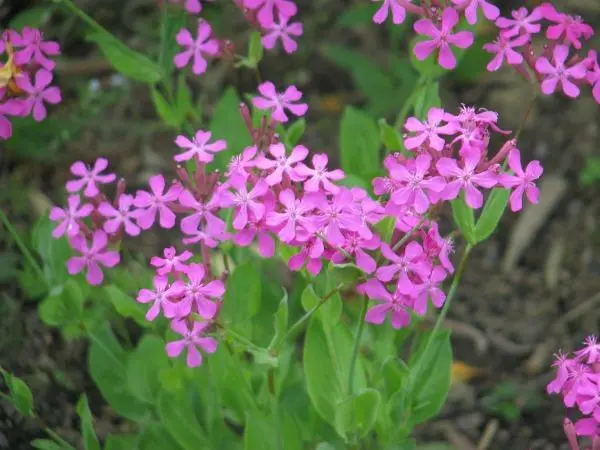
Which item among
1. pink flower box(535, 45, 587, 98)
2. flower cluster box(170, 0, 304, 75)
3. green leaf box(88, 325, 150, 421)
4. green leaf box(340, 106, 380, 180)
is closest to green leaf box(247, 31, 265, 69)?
flower cluster box(170, 0, 304, 75)

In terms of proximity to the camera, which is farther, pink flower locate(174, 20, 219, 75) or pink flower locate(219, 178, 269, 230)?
pink flower locate(174, 20, 219, 75)

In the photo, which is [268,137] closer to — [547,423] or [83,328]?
[83,328]

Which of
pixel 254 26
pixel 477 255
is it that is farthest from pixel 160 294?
pixel 477 255

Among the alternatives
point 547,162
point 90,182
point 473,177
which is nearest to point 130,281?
point 90,182

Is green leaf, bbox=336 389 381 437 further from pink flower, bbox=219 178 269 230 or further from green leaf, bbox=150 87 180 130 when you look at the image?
green leaf, bbox=150 87 180 130

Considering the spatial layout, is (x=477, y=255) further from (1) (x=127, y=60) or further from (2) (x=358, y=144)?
(1) (x=127, y=60)

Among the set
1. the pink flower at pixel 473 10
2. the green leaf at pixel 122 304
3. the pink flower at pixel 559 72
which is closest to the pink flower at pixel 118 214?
the green leaf at pixel 122 304

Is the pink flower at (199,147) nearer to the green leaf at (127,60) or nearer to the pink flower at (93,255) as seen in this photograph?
the pink flower at (93,255)
